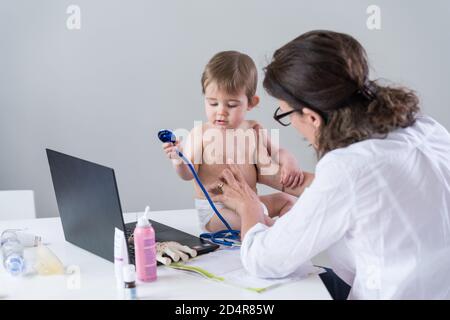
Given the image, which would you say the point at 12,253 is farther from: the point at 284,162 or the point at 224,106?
the point at 284,162

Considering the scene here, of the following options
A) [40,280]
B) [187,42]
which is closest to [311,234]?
[40,280]

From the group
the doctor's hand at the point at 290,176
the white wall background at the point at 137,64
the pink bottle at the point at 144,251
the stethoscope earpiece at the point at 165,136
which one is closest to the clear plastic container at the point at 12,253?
the pink bottle at the point at 144,251

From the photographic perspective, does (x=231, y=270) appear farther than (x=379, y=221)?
Yes

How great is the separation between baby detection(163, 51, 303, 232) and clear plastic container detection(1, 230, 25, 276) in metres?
0.53

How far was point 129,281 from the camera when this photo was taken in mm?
1356

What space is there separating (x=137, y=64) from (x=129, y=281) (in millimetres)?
2396

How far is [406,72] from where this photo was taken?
3811 millimetres

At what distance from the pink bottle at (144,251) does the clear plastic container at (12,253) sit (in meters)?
0.32

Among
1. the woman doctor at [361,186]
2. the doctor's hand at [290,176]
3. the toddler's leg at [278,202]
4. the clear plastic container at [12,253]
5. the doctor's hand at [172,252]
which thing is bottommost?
the toddler's leg at [278,202]

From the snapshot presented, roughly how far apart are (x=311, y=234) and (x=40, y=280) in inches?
26.7

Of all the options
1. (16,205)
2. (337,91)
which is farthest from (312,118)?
(16,205)

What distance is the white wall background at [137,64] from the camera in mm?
3482

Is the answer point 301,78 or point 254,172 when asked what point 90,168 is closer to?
point 301,78

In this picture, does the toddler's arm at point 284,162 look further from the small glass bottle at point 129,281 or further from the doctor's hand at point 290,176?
the small glass bottle at point 129,281
